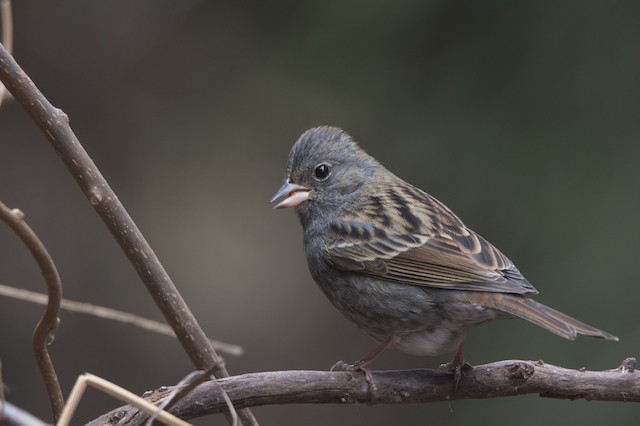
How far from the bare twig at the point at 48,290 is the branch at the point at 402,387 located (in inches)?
10.2

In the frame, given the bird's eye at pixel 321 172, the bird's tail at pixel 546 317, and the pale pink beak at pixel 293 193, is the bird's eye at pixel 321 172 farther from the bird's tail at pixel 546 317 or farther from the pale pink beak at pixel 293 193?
the bird's tail at pixel 546 317

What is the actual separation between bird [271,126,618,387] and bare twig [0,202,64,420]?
3.98 ft

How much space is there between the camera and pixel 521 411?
5270 millimetres

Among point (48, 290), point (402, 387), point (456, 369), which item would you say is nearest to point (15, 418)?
point (48, 290)

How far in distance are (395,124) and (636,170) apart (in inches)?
67.2

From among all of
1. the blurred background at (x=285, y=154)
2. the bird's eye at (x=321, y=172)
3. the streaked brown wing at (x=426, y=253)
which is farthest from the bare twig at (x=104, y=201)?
the blurred background at (x=285, y=154)

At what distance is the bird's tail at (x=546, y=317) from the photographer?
320 centimetres

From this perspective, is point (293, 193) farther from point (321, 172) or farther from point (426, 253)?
point (426, 253)

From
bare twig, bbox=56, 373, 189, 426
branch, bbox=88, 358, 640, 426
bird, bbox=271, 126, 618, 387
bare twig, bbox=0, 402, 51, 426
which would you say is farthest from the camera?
bird, bbox=271, 126, 618, 387

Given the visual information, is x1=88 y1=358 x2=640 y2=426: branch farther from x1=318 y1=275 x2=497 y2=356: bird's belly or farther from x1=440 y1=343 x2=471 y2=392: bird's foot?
x1=318 y1=275 x2=497 y2=356: bird's belly

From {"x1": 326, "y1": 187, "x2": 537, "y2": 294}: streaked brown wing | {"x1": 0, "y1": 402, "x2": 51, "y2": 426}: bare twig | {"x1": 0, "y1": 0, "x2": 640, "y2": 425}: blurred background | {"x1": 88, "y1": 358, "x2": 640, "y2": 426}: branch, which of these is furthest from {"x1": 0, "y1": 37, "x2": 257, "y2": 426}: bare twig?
{"x1": 0, "y1": 0, "x2": 640, "y2": 425}: blurred background

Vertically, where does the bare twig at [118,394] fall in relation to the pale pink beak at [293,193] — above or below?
below

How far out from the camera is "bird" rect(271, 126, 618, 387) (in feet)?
12.0

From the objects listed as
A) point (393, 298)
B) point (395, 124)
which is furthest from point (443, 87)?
point (393, 298)
